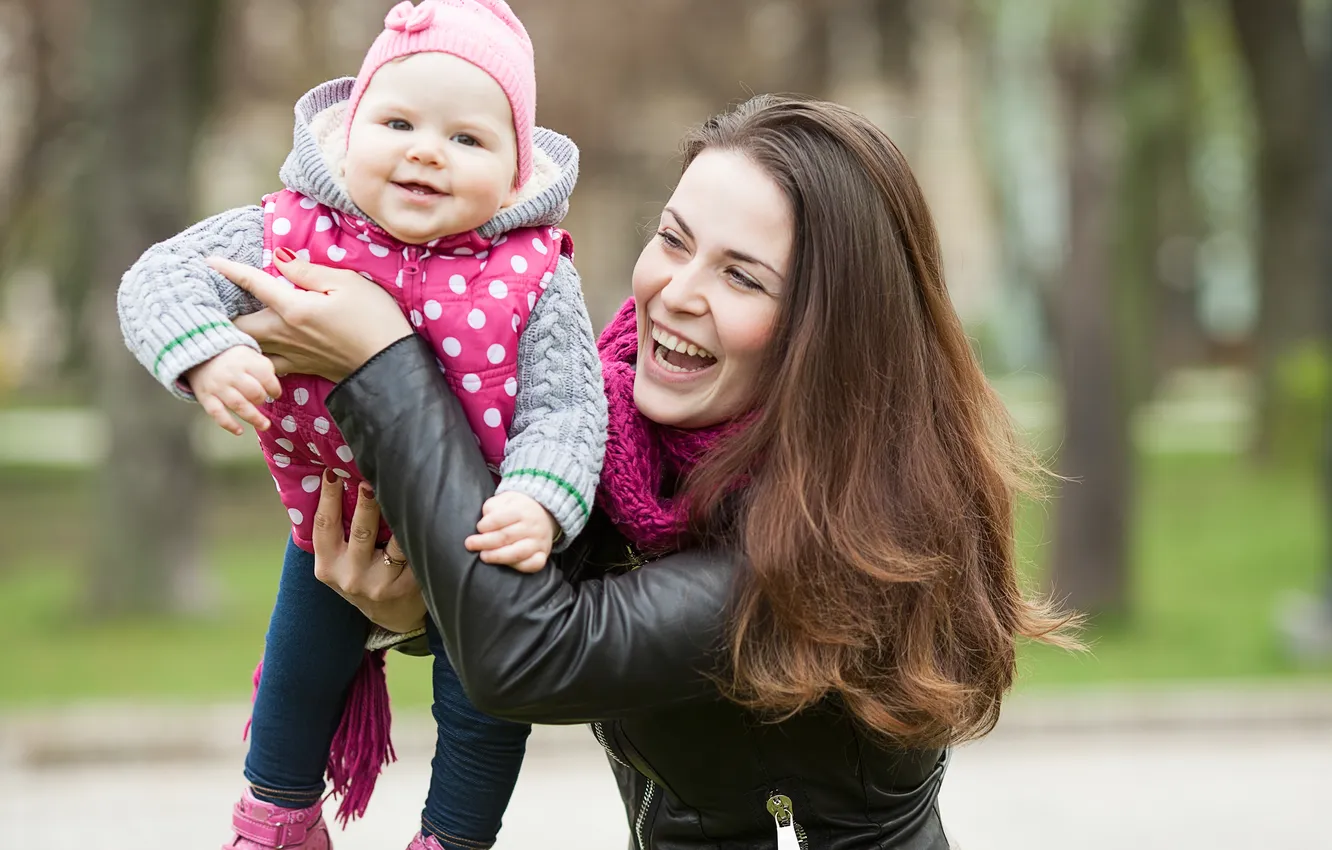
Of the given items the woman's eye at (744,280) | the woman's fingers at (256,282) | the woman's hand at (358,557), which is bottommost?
the woman's hand at (358,557)

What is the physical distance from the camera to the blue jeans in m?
2.58

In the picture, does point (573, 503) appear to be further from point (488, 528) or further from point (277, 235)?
point (277, 235)

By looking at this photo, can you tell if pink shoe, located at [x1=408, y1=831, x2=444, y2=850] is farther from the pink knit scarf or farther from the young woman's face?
the young woman's face

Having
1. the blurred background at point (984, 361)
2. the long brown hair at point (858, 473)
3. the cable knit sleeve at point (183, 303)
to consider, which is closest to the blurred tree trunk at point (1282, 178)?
the blurred background at point (984, 361)

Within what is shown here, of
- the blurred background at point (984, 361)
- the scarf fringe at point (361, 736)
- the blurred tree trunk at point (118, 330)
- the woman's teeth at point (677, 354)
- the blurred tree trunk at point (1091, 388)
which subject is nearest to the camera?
the woman's teeth at point (677, 354)

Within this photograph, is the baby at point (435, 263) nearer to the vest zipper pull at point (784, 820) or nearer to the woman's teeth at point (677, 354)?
the woman's teeth at point (677, 354)

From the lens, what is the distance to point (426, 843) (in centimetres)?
259

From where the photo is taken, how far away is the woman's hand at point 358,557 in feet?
7.98

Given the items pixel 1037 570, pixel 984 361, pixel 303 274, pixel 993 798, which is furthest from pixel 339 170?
pixel 984 361

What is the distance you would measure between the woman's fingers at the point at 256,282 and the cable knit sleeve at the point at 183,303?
0.02 m

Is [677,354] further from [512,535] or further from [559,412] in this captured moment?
[512,535]

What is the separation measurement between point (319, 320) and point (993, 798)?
5.46 metres

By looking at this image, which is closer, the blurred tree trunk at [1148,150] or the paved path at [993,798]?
the paved path at [993,798]

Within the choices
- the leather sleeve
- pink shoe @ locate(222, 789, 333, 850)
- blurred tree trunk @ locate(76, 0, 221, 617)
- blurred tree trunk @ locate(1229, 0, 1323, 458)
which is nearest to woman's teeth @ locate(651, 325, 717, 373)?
the leather sleeve
